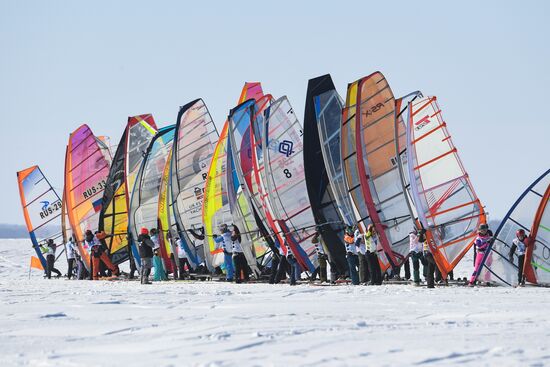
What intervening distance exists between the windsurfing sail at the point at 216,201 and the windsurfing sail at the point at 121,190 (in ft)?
11.2

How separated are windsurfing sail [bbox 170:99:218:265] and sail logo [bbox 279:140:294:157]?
4.30 m

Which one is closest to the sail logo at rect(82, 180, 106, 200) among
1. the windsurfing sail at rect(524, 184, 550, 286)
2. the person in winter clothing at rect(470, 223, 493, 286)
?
the person in winter clothing at rect(470, 223, 493, 286)

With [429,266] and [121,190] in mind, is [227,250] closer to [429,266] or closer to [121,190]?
[429,266]

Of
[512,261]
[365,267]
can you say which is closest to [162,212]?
[365,267]

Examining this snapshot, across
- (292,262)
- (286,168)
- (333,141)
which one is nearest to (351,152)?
(333,141)

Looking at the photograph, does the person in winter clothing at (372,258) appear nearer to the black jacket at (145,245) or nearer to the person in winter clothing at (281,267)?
the person in winter clothing at (281,267)

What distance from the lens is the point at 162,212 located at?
2550 cm

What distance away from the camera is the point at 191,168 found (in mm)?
25281

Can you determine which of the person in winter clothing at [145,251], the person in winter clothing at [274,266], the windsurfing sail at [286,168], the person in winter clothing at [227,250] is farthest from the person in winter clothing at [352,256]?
the person in winter clothing at [145,251]

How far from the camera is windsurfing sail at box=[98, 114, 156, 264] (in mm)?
26969

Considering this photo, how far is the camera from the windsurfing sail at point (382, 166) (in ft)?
62.9

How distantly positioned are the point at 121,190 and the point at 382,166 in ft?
32.2

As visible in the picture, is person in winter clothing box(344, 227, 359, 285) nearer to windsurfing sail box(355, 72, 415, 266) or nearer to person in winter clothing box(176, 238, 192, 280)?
windsurfing sail box(355, 72, 415, 266)

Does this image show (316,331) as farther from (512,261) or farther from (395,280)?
(395,280)
